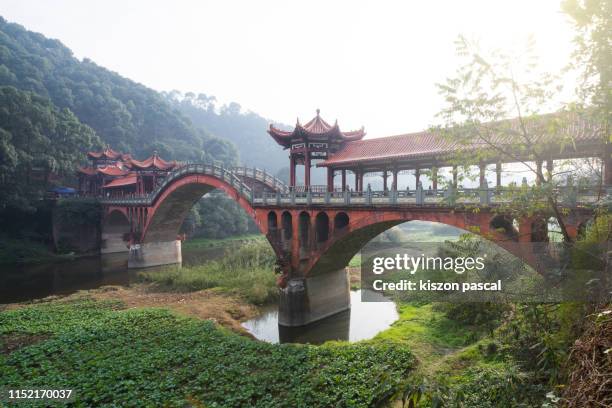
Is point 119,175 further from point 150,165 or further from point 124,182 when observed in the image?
point 150,165

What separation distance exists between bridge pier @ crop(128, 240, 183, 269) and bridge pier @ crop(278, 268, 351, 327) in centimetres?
2406

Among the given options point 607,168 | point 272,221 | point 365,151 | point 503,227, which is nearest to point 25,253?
point 272,221

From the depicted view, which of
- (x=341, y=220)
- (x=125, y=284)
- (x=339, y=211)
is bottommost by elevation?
(x=125, y=284)

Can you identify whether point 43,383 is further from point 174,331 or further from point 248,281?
point 248,281

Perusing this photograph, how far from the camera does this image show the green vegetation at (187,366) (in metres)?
10.6

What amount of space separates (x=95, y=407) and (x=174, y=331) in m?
6.44

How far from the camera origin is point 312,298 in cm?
2144

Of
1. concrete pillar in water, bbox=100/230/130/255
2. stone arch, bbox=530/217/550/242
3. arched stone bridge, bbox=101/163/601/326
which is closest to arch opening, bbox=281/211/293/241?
arched stone bridge, bbox=101/163/601/326

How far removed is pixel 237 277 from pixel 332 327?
9.84 meters

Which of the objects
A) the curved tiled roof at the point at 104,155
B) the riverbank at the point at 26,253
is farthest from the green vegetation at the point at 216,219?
the riverbank at the point at 26,253

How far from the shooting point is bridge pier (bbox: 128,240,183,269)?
1534 inches

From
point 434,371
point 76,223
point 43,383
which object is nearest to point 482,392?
point 434,371

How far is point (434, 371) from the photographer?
37.2 feet

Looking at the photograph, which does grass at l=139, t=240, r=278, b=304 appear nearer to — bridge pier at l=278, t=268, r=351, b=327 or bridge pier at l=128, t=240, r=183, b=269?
bridge pier at l=278, t=268, r=351, b=327
